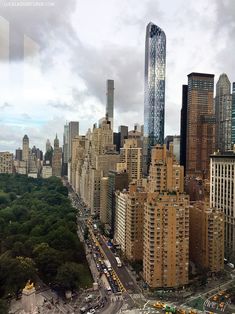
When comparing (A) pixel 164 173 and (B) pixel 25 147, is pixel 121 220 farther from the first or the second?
(B) pixel 25 147

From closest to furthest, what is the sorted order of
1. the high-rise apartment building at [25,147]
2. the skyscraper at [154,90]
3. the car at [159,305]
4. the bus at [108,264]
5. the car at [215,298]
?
the car at [159,305] < the car at [215,298] < the bus at [108,264] < the high-rise apartment building at [25,147] < the skyscraper at [154,90]

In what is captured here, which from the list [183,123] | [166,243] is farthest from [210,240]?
[183,123]

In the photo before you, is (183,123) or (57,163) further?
(57,163)

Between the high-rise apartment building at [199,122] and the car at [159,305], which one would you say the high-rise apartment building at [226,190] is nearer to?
the car at [159,305]

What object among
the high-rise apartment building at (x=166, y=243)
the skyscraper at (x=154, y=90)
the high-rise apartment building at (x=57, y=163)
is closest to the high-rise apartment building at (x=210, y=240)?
the high-rise apartment building at (x=166, y=243)

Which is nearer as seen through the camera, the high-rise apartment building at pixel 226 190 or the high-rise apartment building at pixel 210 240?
the high-rise apartment building at pixel 210 240

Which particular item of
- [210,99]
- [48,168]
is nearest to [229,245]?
[210,99]

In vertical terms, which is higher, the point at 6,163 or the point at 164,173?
the point at 164,173

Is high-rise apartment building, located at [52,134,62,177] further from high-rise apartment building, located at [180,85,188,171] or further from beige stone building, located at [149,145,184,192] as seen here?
beige stone building, located at [149,145,184,192]
